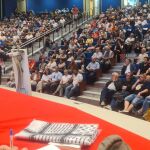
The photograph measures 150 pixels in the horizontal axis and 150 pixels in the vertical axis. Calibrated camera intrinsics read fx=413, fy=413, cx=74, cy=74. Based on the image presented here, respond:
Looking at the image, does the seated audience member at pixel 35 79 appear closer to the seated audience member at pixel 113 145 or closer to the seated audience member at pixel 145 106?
the seated audience member at pixel 145 106

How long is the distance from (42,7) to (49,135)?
1082 inches

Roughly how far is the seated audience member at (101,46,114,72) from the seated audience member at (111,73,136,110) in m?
2.38

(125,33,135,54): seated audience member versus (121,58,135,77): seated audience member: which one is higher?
(125,33,135,54): seated audience member

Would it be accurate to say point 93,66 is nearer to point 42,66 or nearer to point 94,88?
point 94,88

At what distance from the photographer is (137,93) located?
9375mm

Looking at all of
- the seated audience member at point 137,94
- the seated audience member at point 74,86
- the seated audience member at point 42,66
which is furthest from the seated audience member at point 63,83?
the seated audience member at point 137,94

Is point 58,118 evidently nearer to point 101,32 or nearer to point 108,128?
point 108,128

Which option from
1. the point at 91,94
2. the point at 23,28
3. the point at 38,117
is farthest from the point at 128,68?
the point at 23,28

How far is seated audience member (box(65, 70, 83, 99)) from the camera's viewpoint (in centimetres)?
1141

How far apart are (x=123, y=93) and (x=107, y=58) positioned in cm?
326

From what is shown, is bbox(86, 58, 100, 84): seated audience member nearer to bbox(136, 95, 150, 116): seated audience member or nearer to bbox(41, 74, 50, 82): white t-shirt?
bbox(41, 74, 50, 82): white t-shirt

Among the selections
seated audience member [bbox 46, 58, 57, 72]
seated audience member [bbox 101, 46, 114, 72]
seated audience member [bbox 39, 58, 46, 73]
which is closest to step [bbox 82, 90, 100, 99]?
seated audience member [bbox 101, 46, 114, 72]

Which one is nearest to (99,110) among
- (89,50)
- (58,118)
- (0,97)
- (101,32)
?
(58,118)

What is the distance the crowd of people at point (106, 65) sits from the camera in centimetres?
949
